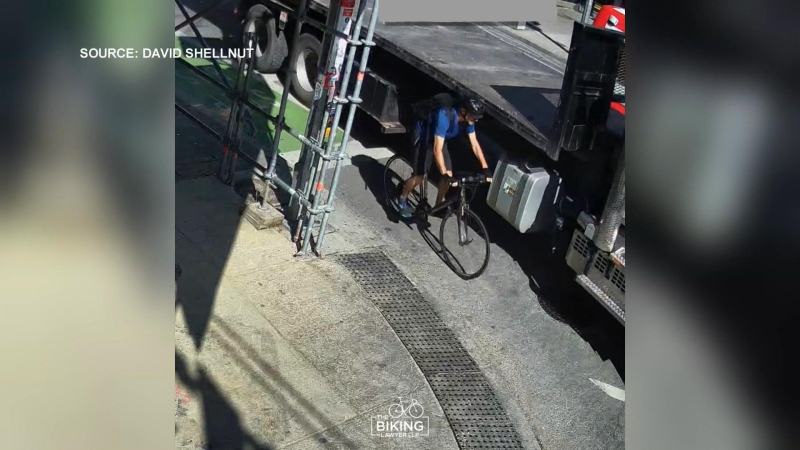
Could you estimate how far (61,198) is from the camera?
138 cm

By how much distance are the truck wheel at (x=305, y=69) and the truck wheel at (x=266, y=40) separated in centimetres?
50

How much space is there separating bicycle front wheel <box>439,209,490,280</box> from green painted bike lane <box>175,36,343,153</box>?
2434 mm

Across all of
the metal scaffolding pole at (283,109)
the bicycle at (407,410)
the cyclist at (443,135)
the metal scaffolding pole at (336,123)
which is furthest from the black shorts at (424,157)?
the bicycle at (407,410)

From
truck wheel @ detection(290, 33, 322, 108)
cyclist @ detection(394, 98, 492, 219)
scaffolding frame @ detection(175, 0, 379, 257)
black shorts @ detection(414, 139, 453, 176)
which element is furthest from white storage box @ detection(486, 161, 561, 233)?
truck wheel @ detection(290, 33, 322, 108)

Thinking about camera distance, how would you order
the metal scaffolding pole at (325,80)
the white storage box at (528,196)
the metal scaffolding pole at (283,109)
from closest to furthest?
the metal scaffolding pole at (325,80), the white storage box at (528,196), the metal scaffolding pole at (283,109)

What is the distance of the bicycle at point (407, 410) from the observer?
5.74m

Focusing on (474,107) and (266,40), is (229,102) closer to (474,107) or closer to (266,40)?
(266,40)

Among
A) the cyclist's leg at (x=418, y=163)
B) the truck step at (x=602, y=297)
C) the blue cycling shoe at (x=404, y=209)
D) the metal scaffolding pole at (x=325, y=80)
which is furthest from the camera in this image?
the blue cycling shoe at (x=404, y=209)

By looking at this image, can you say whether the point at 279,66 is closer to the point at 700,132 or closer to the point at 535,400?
the point at 535,400

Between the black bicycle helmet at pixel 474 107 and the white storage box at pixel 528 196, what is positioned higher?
the black bicycle helmet at pixel 474 107

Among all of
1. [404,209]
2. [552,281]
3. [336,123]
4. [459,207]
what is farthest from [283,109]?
[552,281]

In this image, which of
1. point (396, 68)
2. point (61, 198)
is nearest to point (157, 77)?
point (61, 198)

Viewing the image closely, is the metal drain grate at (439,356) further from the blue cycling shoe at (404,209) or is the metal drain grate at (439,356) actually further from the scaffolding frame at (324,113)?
the blue cycling shoe at (404,209)

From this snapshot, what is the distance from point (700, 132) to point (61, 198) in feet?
3.55
